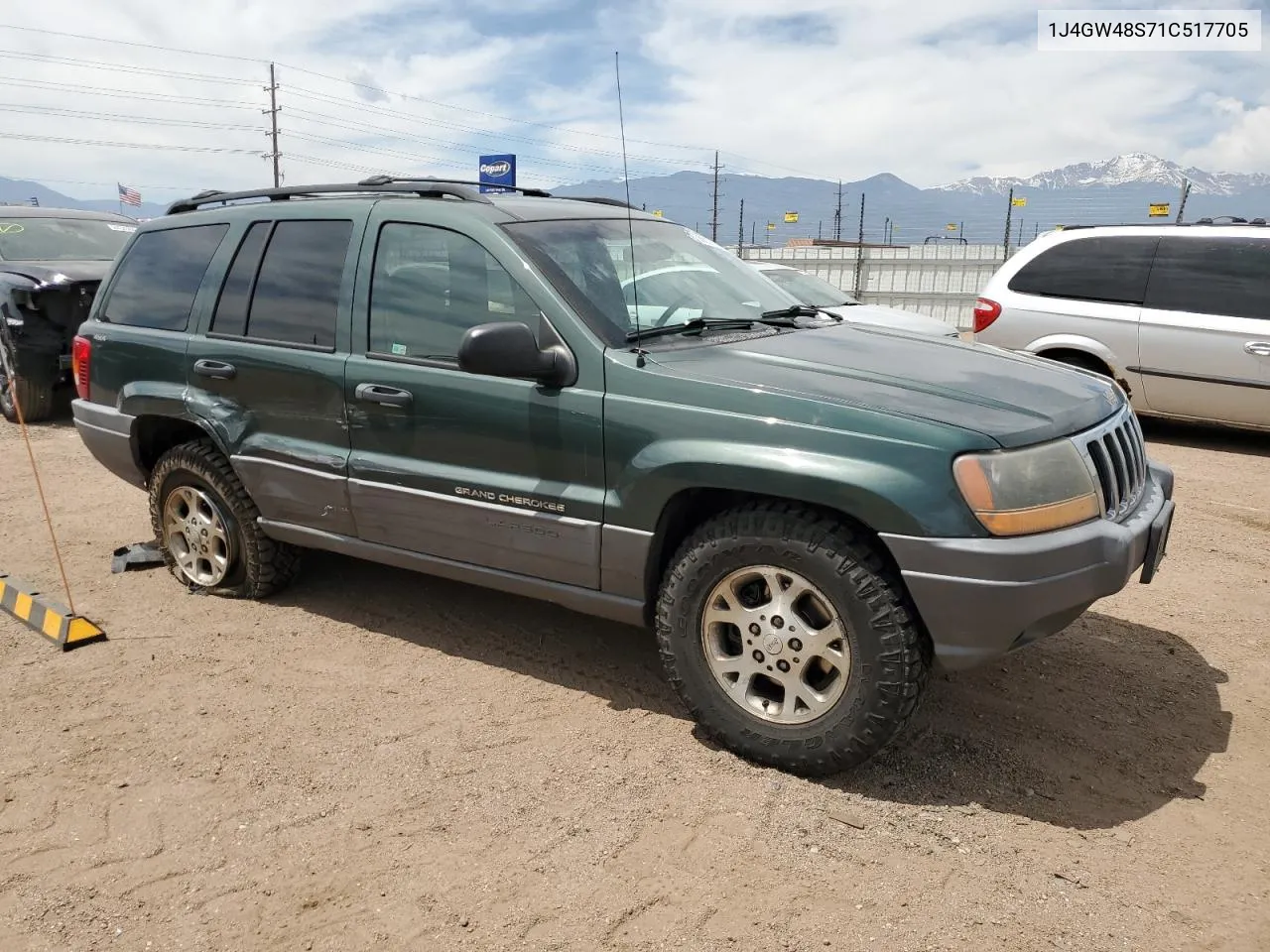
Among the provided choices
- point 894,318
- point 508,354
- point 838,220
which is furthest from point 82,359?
point 838,220

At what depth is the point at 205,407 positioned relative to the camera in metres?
4.47

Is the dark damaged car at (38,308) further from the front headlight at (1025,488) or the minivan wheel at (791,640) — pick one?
the front headlight at (1025,488)

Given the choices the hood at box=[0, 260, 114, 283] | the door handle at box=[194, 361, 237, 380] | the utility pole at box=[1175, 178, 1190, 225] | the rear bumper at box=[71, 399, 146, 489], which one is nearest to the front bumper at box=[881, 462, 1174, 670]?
the door handle at box=[194, 361, 237, 380]

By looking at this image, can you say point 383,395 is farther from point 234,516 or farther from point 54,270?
point 54,270

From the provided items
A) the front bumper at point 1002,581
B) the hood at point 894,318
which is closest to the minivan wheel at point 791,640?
the front bumper at point 1002,581

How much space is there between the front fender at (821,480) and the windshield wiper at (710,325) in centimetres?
54

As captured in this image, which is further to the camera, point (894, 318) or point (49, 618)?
point (894, 318)

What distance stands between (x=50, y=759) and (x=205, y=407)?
66.9 inches

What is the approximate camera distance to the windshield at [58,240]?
970 centimetres

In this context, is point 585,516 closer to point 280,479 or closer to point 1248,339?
point 280,479

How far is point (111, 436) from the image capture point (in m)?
4.97

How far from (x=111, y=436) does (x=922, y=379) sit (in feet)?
13.1

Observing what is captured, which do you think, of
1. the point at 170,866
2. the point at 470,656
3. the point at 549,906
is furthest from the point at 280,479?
the point at 549,906

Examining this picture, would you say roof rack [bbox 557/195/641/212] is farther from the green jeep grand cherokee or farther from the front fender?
the front fender
